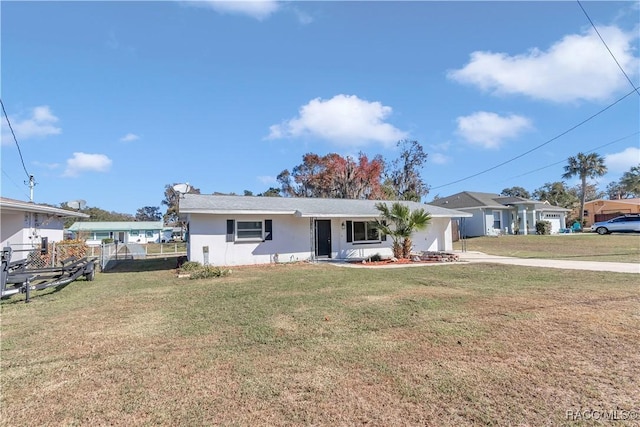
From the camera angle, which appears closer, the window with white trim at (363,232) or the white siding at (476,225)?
the window with white trim at (363,232)

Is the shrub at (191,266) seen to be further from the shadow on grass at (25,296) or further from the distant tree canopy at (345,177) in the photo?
the distant tree canopy at (345,177)

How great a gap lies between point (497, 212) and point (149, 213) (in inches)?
3666

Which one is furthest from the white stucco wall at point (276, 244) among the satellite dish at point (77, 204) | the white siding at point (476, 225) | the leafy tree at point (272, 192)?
the leafy tree at point (272, 192)

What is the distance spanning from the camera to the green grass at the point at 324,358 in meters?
3.02

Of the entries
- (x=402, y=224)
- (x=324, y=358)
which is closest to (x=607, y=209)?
(x=402, y=224)

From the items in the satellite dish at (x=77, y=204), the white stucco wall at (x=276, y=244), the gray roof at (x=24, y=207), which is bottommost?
the white stucco wall at (x=276, y=244)

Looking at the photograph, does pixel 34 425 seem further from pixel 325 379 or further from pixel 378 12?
pixel 378 12

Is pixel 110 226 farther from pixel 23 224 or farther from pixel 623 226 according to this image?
pixel 623 226

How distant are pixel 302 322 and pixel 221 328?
1286mm

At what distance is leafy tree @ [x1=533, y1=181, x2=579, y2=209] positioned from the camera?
5433 cm

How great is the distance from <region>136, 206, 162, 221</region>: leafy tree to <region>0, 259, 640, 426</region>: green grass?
96.6 metres

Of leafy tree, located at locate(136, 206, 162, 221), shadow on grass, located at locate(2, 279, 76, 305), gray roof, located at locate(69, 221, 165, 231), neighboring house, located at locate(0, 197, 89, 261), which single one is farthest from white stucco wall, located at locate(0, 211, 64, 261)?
leafy tree, located at locate(136, 206, 162, 221)

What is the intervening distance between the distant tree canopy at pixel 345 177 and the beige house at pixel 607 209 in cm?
3063

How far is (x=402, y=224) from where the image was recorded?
15.8 m
